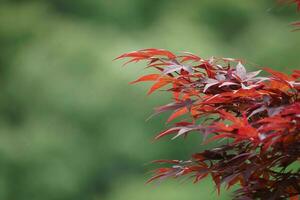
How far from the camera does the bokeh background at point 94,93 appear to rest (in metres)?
3.04

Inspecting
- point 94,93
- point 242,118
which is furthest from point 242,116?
point 94,93

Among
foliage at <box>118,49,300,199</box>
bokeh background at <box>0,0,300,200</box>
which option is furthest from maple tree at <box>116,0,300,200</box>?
bokeh background at <box>0,0,300,200</box>

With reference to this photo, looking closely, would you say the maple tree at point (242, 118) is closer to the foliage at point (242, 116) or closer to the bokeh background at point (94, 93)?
the foliage at point (242, 116)

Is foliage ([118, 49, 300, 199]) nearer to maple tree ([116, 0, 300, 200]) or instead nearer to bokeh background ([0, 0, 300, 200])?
maple tree ([116, 0, 300, 200])

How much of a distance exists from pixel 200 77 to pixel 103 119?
193 cm

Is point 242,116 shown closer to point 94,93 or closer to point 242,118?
point 242,118

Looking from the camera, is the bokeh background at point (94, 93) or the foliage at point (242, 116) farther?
the bokeh background at point (94, 93)

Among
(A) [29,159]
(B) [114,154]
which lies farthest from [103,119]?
(A) [29,159]

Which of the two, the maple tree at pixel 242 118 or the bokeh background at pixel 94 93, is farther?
the bokeh background at pixel 94 93

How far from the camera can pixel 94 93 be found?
3.06 metres

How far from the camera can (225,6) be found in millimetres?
3406

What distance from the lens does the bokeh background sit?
3035 millimetres

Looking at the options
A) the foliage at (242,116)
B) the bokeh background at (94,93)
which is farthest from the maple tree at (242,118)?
the bokeh background at (94,93)

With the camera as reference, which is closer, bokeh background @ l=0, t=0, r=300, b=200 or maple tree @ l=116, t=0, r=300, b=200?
maple tree @ l=116, t=0, r=300, b=200
